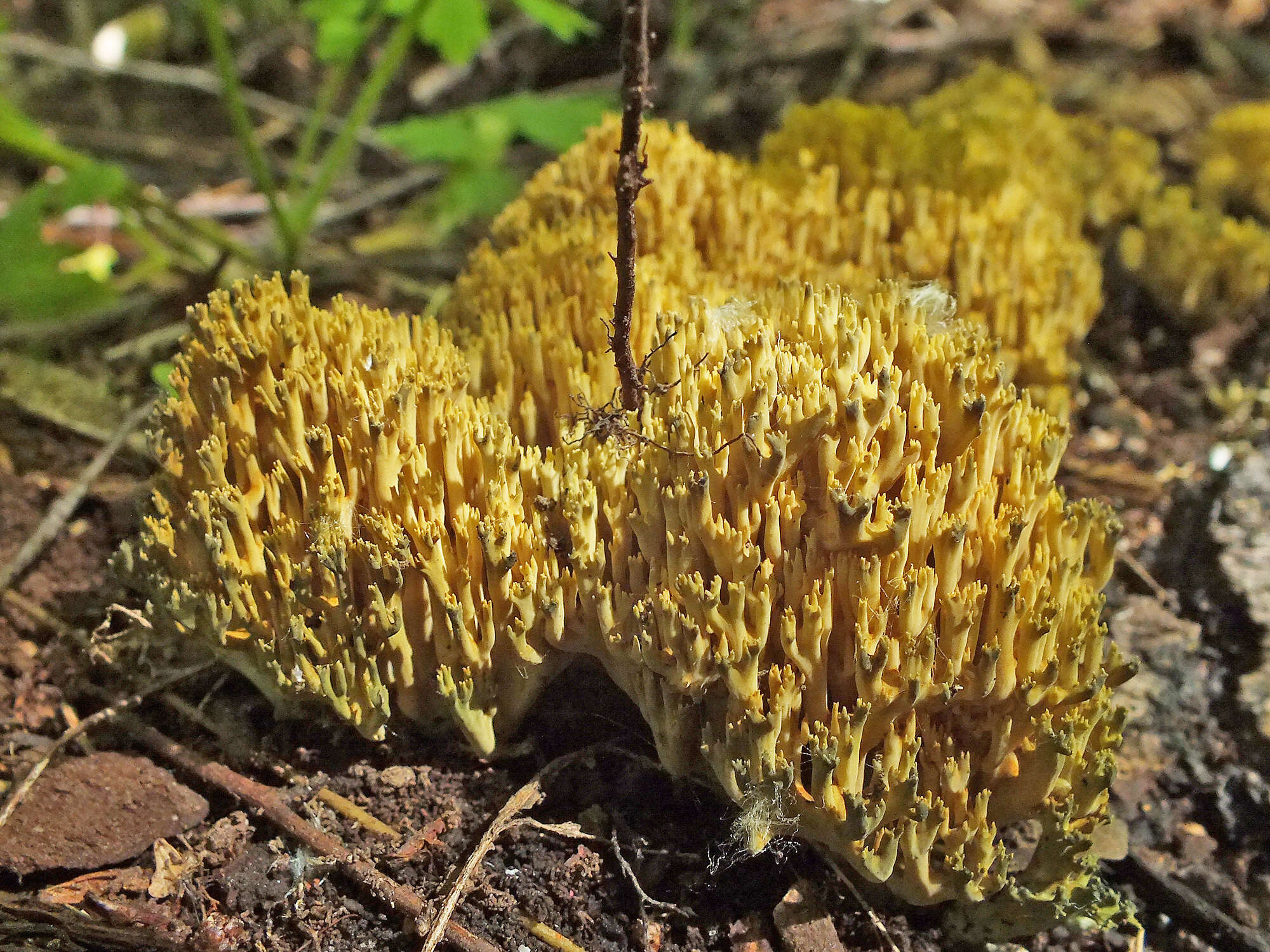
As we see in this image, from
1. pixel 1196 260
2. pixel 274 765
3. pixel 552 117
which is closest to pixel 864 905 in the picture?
pixel 274 765

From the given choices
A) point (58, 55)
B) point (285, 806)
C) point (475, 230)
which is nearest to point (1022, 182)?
point (475, 230)

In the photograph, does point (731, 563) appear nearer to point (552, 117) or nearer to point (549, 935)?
point (549, 935)

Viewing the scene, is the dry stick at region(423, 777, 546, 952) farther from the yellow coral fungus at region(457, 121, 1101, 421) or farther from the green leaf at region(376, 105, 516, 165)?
the green leaf at region(376, 105, 516, 165)

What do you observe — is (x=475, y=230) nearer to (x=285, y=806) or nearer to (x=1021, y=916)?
(x=285, y=806)

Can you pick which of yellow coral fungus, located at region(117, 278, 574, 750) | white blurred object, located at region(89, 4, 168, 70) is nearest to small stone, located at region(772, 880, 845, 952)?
yellow coral fungus, located at region(117, 278, 574, 750)

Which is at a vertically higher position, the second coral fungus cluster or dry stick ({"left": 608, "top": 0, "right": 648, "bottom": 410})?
dry stick ({"left": 608, "top": 0, "right": 648, "bottom": 410})

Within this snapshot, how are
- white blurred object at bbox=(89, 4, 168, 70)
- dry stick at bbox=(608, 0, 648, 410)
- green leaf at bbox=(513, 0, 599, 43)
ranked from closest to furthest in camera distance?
dry stick at bbox=(608, 0, 648, 410), green leaf at bbox=(513, 0, 599, 43), white blurred object at bbox=(89, 4, 168, 70)
